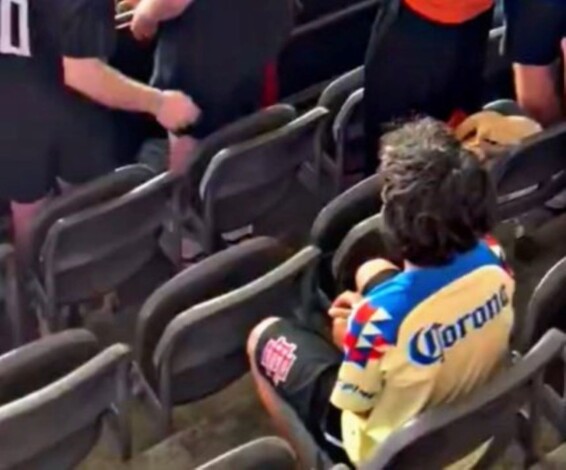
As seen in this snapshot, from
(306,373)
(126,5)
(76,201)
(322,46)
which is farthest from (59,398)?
(322,46)

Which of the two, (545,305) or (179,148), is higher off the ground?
(545,305)

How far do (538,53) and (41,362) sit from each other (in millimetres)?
1489

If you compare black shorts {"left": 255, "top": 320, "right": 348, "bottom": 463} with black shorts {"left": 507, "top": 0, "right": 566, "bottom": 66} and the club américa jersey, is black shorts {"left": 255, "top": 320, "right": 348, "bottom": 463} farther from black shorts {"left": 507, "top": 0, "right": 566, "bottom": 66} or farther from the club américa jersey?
black shorts {"left": 507, "top": 0, "right": 566, "bottom": 66}

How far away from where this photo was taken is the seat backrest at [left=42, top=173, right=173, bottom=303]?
3.29 m

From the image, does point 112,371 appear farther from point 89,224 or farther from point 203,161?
point 203,161

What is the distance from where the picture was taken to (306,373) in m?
2.93

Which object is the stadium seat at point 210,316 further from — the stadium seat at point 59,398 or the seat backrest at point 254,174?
the seat backrest at point 254,174

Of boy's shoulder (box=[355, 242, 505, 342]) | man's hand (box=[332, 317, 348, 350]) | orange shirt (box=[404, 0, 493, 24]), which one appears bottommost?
man's hand (box=[332, 317, 348, 350])

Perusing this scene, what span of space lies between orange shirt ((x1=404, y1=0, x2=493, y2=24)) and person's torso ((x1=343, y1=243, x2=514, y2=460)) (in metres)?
1.07

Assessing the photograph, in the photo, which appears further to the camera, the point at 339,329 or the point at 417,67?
the point at 417,67

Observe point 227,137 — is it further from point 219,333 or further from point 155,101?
point 219,333

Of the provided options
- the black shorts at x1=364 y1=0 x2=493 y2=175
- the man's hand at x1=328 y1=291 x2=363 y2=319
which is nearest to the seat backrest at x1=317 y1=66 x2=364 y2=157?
the black shorts at x1=364 y1=0 x2=493 y2=175

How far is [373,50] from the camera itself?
3795mm

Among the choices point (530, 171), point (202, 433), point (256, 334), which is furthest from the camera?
point (530, 171)
